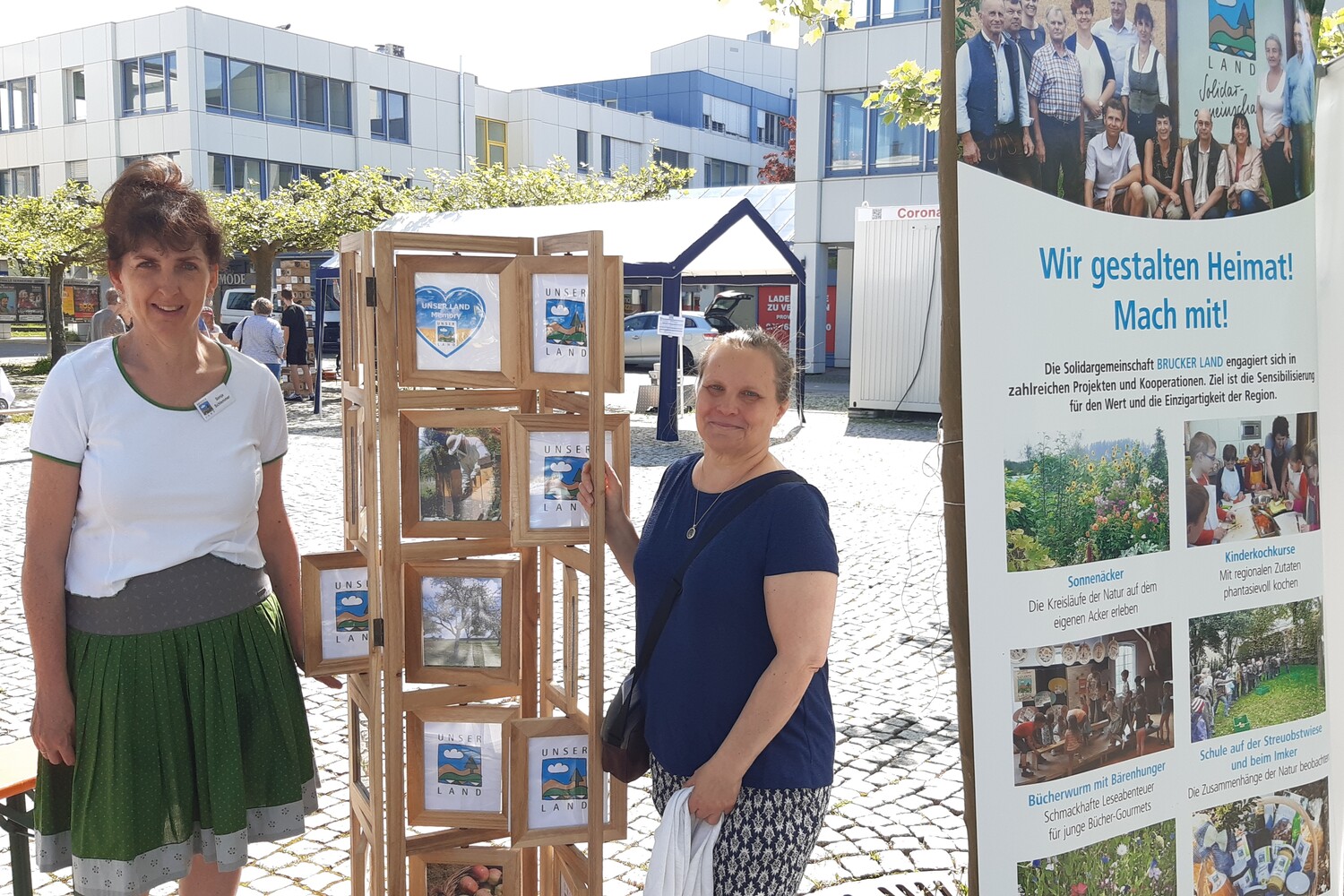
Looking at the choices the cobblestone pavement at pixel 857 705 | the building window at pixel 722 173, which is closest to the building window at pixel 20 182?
the building window at pixel 722 173

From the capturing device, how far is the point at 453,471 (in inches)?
104

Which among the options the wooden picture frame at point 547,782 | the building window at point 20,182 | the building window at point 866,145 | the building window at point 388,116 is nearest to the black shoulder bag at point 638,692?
the wooden picture frame at point 547,782

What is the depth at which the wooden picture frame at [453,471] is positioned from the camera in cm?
262

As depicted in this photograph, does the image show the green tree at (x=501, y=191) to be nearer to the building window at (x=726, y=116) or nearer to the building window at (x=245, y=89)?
the building window at (x=245, y=89)

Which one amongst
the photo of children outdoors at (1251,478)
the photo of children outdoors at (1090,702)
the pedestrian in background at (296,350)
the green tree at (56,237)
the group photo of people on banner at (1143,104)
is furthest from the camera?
the green tree at (56,237)

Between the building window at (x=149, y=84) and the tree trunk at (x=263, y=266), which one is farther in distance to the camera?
the building window at (x=149, y=84)

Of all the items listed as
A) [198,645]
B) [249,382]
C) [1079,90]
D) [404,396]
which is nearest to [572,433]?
[404,396]

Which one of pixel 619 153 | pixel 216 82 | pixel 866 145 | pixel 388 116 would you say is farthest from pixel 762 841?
pixel 619 153

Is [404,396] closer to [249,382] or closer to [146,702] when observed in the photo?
[249,382]

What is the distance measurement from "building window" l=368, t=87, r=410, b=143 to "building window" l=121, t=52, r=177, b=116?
6.83 metres

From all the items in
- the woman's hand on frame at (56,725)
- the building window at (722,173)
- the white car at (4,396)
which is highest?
the building window at (722,173)

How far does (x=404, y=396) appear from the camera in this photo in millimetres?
2648

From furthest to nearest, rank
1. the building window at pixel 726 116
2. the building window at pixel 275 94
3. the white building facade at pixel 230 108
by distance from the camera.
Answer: the building window at pixel 726 116 < the building window at pixel 275 94 < the white building facade at pixel 230 108

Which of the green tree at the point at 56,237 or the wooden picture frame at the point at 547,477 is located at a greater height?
the green tree at the point at 56,237
